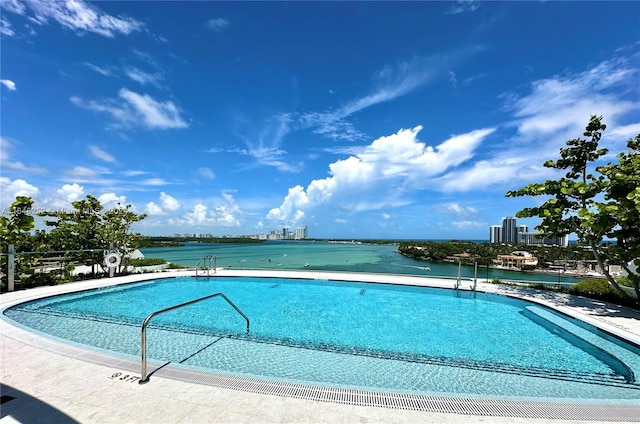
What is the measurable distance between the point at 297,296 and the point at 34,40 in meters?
10.2

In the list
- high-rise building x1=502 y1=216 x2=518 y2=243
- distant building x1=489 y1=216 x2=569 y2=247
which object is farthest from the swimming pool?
high-rise building x1=502 y1=216 x2=518 y2=243

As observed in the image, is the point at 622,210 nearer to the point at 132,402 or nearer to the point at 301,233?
the point at 132,402

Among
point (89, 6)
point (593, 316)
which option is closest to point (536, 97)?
point (593, 316)

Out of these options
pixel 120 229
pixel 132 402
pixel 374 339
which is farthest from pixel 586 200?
pixel 120 229

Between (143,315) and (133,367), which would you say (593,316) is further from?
(143,315)

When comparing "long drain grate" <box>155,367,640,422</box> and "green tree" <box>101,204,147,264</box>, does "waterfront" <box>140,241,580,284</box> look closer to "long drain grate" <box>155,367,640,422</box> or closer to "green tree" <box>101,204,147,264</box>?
"green tree" <box>101,204,147,264</box>

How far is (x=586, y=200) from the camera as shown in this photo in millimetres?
7828

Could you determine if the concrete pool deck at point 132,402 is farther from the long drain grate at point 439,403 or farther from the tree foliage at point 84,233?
the tree foliage at point 84,233

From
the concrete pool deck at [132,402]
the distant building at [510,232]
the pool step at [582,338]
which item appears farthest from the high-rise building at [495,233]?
the concrete pool deck at [132,402]

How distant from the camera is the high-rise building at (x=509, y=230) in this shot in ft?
183

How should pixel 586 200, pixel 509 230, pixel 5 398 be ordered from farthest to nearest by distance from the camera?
pixel 509 230, pixel 586 200, pixel 5 398

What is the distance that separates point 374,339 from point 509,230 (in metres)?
64.8

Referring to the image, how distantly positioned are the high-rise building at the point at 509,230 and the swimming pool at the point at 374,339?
187 ft

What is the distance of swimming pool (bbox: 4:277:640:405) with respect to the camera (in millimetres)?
3711
